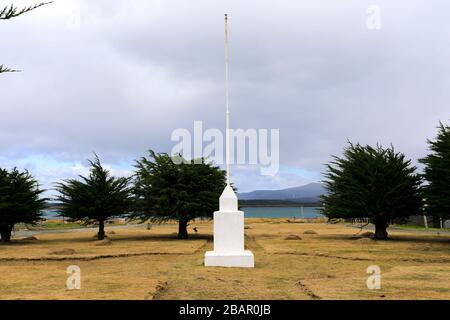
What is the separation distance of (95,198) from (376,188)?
55.3ft

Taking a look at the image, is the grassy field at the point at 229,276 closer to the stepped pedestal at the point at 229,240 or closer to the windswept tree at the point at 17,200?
the stepped pedestal at the point at 229,240

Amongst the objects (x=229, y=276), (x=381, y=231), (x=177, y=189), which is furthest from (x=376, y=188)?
(x=229, y=276)

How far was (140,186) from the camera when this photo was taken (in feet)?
97.8

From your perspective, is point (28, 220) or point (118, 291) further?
point (28, 220)

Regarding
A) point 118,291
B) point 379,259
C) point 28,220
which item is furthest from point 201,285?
point 28,220

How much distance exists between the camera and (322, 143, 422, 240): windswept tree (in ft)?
89.0

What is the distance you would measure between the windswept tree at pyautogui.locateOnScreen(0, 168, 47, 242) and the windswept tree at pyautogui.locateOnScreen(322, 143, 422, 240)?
18229mm

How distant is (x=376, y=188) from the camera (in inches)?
1082

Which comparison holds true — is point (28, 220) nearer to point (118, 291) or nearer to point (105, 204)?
point (105, 204)

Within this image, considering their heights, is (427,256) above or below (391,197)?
below

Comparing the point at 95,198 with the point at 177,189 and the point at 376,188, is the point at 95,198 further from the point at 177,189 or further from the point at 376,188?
the point at 376,188

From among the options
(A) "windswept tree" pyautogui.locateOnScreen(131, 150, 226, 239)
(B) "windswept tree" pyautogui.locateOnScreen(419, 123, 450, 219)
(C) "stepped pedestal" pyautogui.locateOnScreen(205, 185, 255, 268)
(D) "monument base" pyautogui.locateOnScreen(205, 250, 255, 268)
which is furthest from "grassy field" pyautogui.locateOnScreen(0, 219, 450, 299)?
(A) "windswept tree" pyautogui.locateOnScreen(131, 150, 226, 239)

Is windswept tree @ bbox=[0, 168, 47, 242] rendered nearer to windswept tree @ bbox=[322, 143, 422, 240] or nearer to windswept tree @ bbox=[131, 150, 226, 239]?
windswept tree @ bbox=[131, 150, 226, 239]
